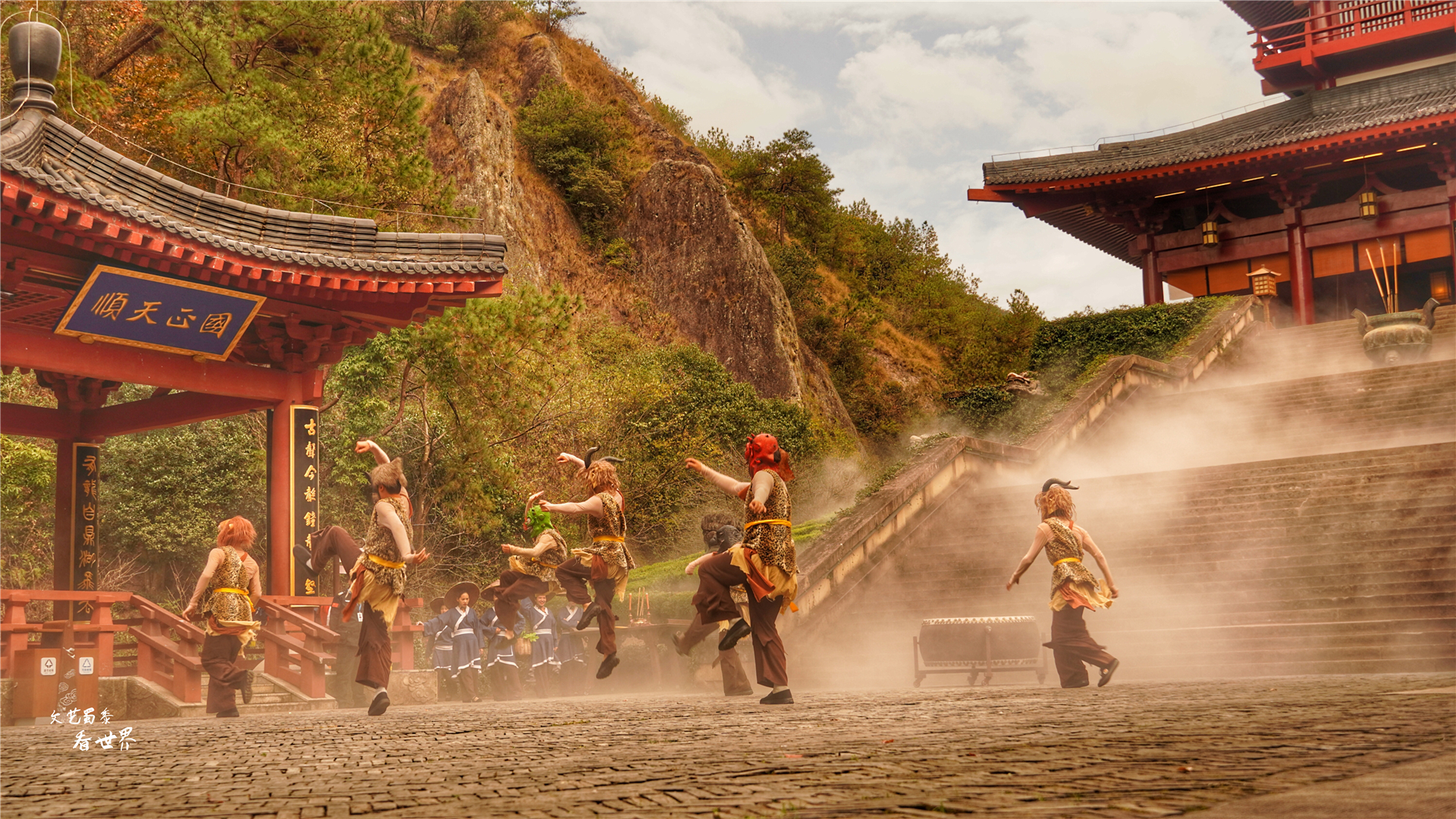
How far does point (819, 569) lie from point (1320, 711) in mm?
8359

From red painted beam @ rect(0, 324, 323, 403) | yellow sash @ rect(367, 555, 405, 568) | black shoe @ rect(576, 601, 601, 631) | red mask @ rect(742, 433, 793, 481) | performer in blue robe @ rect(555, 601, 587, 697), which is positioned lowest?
performer in blue robe @ rect(555, 601, 587, 697)

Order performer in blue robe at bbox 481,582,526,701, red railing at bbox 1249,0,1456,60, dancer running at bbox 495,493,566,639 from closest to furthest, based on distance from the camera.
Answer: dancer running at bbox 495,493,566,639
performer in blue robe at bbox 481,582,526,701
red railing at bbox 1249,0,1456,60

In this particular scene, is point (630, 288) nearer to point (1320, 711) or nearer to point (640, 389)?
point (640, 389)

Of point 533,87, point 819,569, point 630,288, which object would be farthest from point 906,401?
point 819,569

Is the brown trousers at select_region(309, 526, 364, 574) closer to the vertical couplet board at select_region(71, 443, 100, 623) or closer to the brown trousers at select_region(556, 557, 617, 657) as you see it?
the brown trousers at select_region(556, 557, 617, 657)

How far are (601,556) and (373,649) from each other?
1.87 metres

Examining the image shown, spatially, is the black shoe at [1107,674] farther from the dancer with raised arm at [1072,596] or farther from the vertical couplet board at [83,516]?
the vertical couplet board at [83,516]

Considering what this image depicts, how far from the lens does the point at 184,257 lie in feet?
35.7

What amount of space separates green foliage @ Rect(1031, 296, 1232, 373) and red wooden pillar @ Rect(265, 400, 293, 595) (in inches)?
656

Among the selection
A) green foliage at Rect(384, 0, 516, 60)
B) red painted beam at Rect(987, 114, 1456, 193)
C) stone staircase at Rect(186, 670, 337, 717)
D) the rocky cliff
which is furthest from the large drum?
green foliage at Rect(384, 0, 516, 60)

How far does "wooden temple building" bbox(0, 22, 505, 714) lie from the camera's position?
33.2 feet

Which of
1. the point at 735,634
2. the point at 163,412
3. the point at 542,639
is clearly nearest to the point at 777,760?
the point at 735,634

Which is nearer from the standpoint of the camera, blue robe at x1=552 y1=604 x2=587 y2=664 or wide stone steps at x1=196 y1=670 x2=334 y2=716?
wide stone steps at x1=196 y1=670 x2=334 y2=716

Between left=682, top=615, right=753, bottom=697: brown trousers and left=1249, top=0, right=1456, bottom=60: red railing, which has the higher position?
left=1249, top=0, right=1456, bottom=60: red railing
